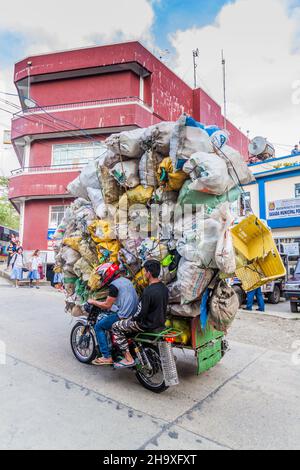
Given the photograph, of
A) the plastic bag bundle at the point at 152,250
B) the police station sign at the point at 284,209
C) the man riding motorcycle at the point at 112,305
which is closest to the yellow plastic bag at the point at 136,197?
the plastic bag bundle at the point at 152,250

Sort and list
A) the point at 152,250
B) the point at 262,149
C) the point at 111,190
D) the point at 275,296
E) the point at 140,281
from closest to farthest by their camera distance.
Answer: the point at 152,250 → the point at 140,281 → the point at 111,190 → the point at 275,296 → the point at 262,149

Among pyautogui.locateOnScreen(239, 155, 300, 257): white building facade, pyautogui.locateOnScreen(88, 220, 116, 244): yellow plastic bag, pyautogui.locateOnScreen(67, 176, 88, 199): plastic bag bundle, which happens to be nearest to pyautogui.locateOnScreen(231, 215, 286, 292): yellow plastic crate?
pyautogui.locateOnScreen(88, 220, 116, 244): yellow plastic bag

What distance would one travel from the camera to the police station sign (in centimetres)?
1720

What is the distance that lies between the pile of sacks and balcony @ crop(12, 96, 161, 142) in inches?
549

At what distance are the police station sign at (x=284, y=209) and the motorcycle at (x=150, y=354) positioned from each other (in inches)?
594

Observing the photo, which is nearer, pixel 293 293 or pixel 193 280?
Answer: pixel 193 280

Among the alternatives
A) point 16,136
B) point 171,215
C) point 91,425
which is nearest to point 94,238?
point 171,215

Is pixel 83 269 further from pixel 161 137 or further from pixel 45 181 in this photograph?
pixel 45 181

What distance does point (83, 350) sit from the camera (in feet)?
16.6

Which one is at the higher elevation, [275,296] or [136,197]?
[136,197]

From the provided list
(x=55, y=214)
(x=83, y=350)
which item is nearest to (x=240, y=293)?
(x=83, y=350)

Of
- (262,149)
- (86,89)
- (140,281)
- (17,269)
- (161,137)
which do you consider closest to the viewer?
(161,137)

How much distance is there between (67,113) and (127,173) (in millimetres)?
16271

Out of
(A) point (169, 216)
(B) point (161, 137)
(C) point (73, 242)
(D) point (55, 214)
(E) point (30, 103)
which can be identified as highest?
(E) point (30, 103)
